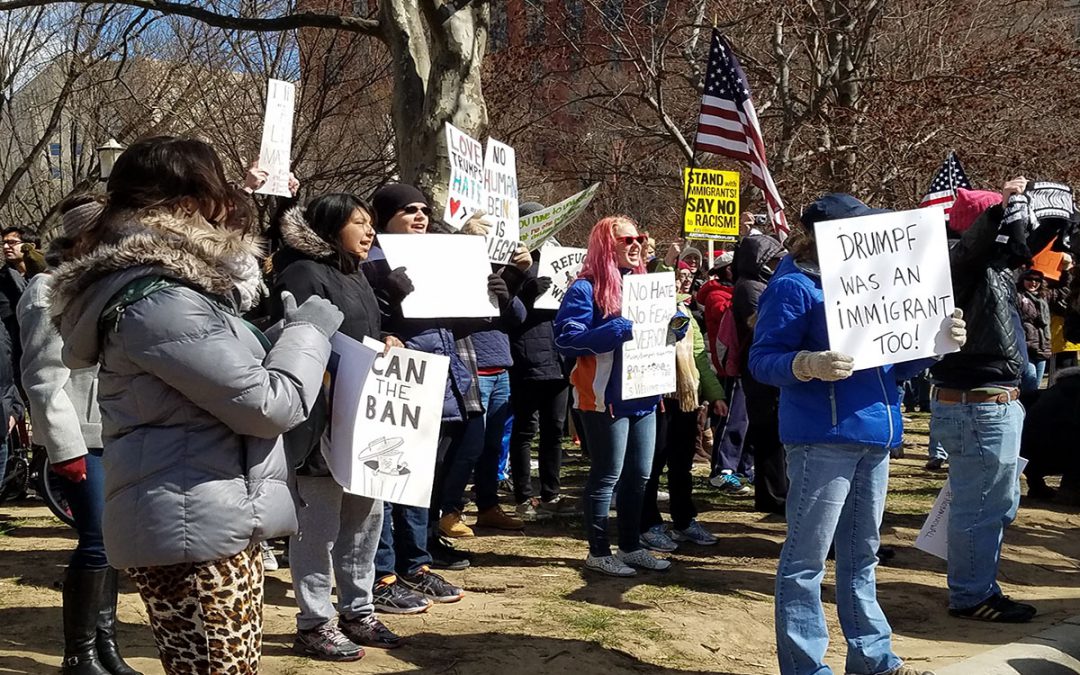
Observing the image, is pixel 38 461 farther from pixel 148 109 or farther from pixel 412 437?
pixel 148 109

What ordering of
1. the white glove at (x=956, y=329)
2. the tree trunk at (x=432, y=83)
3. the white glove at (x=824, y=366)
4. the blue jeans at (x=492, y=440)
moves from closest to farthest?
the white glove at (x=824, y=366) < the white glove at (x=956, y=329) < the blue jeans at (x=492, y=440) < the tree trunk at (x=432, y=83)

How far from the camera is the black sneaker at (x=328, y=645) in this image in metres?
4.88

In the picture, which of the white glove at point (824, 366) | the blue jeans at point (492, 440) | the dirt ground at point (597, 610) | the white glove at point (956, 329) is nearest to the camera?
the white glove at point (824, 366)

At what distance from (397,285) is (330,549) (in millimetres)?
1264

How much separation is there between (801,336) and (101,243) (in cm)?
265

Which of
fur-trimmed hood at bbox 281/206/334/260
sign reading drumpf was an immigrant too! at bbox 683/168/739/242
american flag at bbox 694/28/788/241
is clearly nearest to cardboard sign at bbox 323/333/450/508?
fur-trimmed hood at bbox 281/206/334/260

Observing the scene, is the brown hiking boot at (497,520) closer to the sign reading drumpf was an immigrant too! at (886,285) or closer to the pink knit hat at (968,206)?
the pink knit hat at (968,206)


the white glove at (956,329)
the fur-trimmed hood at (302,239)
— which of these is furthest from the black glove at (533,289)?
the white glove at (956,329)

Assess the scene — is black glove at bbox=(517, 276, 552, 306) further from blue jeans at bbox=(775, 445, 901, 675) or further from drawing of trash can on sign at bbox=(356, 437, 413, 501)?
blue jeans at bbox=(775, 445, 901, 675)

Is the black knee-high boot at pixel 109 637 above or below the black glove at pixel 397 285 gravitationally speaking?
below

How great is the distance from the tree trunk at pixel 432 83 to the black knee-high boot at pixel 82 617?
4938 millimetres

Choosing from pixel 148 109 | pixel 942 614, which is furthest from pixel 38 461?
pixel 148 109

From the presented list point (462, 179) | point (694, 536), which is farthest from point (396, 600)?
point (462, 179)

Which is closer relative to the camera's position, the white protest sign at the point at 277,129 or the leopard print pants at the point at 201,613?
the leopard print pants at the point at 201,613
